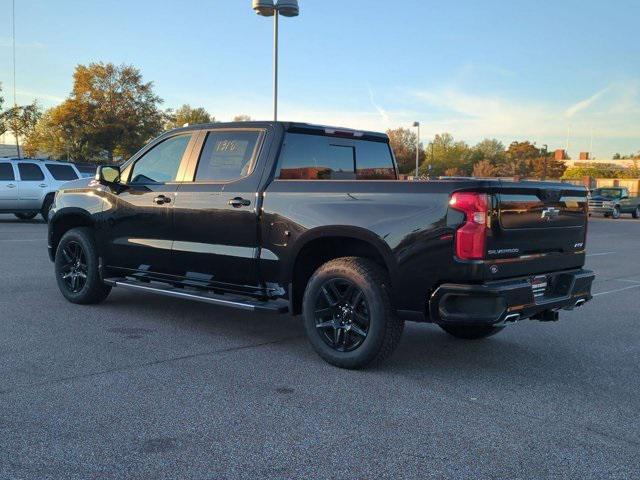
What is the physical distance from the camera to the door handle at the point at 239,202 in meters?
5.80

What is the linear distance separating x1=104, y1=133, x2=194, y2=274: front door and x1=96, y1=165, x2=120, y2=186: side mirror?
8cm

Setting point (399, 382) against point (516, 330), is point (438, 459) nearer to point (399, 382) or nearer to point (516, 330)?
point (399, 382)

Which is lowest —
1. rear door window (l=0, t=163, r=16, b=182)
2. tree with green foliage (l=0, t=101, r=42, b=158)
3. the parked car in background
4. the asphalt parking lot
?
the asphalt parking lot

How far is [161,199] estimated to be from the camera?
21.5ft

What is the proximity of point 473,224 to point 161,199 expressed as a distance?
10.9ft

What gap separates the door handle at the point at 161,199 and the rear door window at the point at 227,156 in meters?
0.38

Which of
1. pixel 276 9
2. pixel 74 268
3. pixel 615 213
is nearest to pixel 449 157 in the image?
pixel 615 213

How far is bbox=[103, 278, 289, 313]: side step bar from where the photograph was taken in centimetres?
556

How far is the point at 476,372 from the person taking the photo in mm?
5254

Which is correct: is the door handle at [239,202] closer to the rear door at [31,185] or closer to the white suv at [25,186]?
the white suv at [25,186]

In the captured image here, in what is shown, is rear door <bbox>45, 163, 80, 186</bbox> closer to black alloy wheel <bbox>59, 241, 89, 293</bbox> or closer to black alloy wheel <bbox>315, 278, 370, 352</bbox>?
black alloy wheel <bbox>59, 241, 89, 293</bbox>

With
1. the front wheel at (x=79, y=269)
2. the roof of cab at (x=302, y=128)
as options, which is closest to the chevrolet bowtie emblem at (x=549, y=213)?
the roof of cab at (x=302, y=128)

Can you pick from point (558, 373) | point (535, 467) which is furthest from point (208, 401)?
point (558, 373)

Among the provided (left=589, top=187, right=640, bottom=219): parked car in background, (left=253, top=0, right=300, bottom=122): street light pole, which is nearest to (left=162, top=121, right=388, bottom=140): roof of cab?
(left=253, top=0, right=300, bottom=122): street light pole
